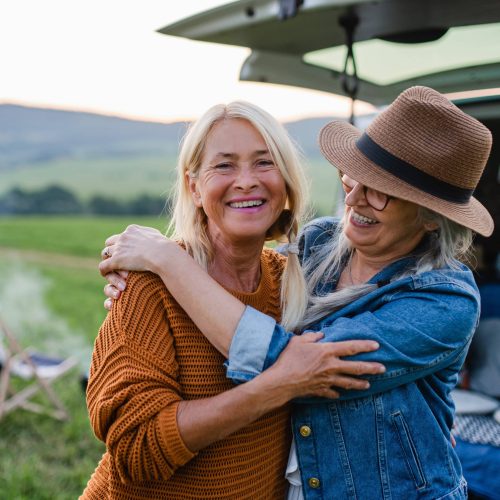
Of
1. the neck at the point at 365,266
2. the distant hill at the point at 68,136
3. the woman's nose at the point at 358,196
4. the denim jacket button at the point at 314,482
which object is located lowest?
the distant hill at the point at 68,136

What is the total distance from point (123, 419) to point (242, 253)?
2.25 ft

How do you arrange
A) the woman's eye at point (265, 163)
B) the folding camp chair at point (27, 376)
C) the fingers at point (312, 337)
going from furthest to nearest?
the folding camp chair at point (27, 376) → the woman's eye at point (265, 163) → the fingers at point (312, 337)

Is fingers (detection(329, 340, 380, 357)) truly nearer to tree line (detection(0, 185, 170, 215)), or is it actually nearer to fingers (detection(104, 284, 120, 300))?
Answer: fingers (detection(104, 284, 120, 300))

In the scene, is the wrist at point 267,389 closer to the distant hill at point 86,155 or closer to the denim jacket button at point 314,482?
the denim jacket button at point 314,482

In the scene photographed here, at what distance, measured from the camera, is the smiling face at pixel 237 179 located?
2.03 m

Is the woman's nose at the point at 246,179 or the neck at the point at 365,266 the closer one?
the woman's nose at the point at 246,179

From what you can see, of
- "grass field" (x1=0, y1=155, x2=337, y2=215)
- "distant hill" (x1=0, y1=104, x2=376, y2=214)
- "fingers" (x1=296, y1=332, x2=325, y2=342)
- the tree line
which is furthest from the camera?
"grass field" (x1=0, y1=155, x2=337, y2=215)

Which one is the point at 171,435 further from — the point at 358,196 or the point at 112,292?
the point at 358,196

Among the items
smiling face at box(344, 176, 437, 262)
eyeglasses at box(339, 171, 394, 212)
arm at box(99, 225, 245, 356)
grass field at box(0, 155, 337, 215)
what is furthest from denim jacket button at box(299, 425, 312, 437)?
grass field at box(0, 155, 337, 215)

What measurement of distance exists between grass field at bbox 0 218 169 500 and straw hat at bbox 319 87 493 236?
1003 mm

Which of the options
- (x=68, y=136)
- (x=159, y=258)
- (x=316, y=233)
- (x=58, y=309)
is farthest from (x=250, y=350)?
(x=68, y=136)

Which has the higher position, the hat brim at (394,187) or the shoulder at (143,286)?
the hat brim at (394,187)

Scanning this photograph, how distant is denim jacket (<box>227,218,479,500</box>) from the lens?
182cm

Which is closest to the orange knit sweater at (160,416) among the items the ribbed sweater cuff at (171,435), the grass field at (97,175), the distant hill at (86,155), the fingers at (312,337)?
the ribbed sweater cuff at (171,435)
